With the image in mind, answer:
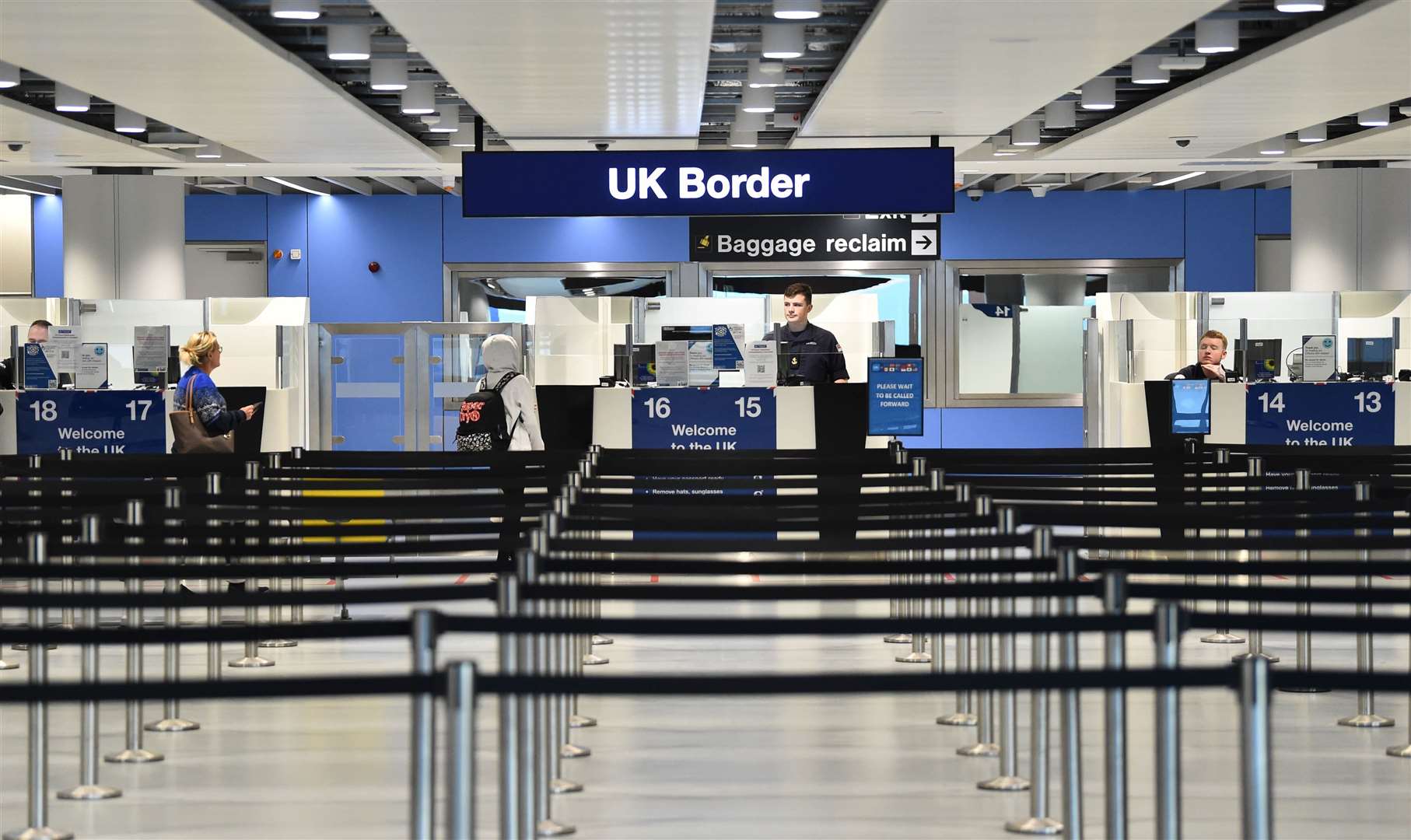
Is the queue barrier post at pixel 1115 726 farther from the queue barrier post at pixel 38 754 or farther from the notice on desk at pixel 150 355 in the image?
the notice on desk at pixel 150 355

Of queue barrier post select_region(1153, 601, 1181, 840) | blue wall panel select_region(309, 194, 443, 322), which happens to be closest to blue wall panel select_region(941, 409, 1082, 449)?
blue wall panel select_region(309, 194, 443, 322)

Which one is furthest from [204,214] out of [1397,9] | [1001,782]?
[1001,782]

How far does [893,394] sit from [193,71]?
14.2 feet

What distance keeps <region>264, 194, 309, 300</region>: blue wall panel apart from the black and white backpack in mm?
8495

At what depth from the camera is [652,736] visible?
16.5ft

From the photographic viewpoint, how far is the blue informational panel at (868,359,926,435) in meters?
9.41

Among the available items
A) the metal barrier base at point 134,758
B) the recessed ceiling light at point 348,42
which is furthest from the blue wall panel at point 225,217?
the metal barrier base at point 134,758

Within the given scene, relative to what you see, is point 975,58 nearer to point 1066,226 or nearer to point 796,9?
point 796,9

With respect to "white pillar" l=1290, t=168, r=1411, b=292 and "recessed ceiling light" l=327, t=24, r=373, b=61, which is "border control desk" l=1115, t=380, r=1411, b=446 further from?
"recessed ceiling light" l=327, t=24, r=373, b=61

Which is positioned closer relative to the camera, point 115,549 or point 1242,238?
point 115,549

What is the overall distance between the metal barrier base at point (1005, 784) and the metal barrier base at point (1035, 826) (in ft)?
1.09

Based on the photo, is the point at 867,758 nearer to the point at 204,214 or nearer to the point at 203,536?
the point at 203,536

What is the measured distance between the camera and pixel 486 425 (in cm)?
870

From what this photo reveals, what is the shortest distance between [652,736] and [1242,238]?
1348cm
